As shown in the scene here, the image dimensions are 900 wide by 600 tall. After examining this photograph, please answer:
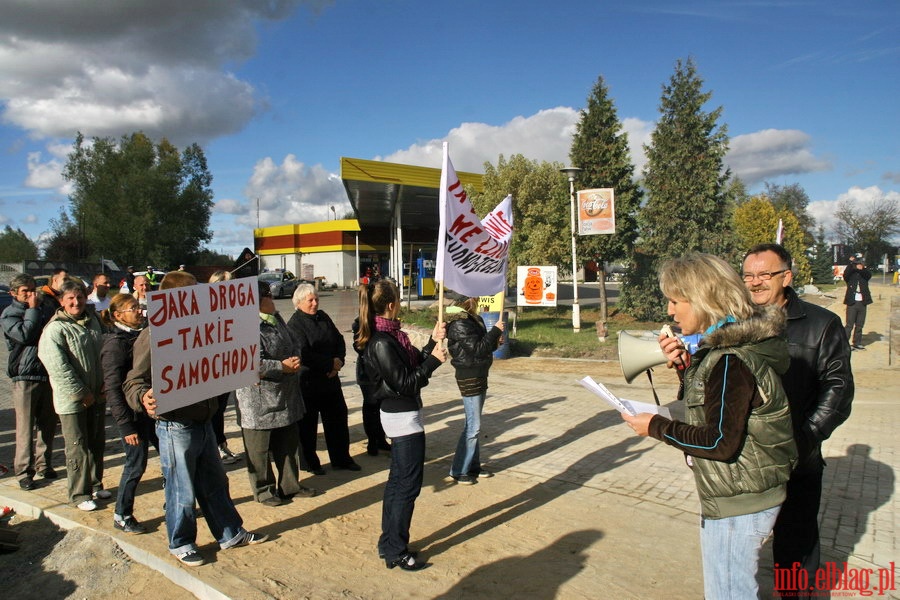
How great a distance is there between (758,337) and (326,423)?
4.71m

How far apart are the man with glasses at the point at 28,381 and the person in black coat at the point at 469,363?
3.97 metres

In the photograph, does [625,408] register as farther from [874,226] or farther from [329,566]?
[874,226]

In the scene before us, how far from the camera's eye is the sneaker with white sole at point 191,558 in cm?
400

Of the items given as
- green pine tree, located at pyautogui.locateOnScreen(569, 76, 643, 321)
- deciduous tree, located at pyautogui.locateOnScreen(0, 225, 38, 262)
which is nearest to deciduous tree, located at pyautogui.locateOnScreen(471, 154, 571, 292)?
green pine tree, located at pyautogui.locateOnScreen(569, 76, 643, 321)

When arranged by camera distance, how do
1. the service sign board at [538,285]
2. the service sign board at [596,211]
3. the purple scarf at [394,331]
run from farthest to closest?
1. the service sign board at [596,211]
2. the service sign board at [538,285]
3. the purple scarf at [394,331]

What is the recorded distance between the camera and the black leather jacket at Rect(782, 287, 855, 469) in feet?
10.1

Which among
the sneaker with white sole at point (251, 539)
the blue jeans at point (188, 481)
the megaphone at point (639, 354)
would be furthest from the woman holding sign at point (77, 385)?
the megaphone at point (639, 354)

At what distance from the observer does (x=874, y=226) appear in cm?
5525

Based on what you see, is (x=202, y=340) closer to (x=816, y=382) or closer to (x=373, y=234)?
(x=816, y=382)

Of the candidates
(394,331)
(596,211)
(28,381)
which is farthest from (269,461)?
(596,211)

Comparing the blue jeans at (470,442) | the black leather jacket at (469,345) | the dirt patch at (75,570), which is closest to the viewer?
the dirt patch at (75,570)

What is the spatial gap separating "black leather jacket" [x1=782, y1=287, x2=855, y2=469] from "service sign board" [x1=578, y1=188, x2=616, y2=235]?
14.7m

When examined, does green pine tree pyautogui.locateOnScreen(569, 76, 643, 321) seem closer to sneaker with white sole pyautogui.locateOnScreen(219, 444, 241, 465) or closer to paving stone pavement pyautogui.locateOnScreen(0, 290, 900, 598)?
paving stone pavement pyautogui.locateOnScreen(0, 290, 900, 598)

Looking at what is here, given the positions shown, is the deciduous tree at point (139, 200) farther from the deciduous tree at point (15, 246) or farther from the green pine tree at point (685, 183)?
the green pine tree at point (685, 183)
